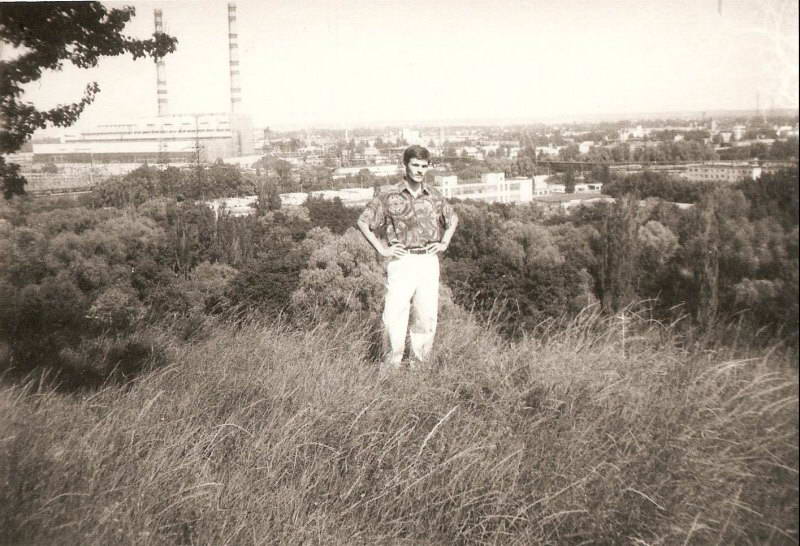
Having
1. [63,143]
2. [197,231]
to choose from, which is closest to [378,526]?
[63,143]

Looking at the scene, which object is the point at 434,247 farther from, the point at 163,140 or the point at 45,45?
the point at 163,140

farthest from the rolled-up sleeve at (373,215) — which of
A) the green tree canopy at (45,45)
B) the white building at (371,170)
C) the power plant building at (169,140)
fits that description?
the power plant building at (169,140)

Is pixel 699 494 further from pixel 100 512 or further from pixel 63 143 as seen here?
pixel 63 143

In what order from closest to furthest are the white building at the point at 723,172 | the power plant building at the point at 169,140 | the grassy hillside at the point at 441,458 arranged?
1. the grassy hillside at the point at 441,458
2. the white building at the point at 723,172
3. the power plant building at the point at 169,140

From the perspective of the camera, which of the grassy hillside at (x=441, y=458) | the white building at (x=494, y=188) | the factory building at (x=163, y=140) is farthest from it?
the white building at (x=494, y=188)

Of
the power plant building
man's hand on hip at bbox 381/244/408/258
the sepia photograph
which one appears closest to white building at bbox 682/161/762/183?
the sepia photograph

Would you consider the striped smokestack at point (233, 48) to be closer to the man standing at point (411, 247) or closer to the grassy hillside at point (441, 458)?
the man standing at point (411, 247)
